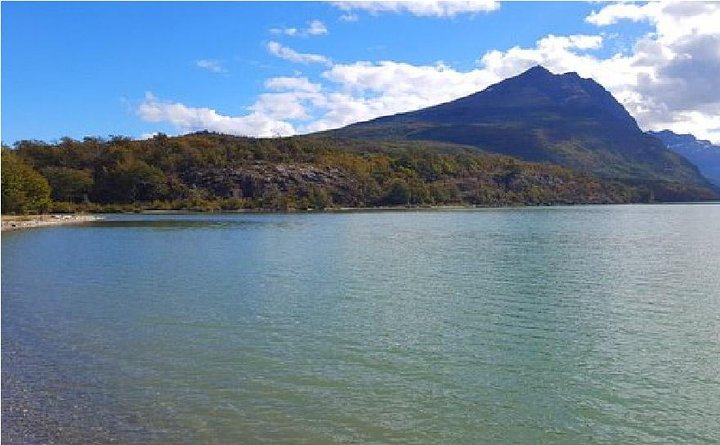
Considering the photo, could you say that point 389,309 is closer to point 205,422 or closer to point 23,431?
point 205,422

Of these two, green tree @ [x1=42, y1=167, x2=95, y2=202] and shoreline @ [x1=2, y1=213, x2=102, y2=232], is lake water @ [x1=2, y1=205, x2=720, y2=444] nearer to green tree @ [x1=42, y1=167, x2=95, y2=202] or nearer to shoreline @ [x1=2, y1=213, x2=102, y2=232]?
shoreline @ [x1=2, y1=213, x2=102, y2=232]

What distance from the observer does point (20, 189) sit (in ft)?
354

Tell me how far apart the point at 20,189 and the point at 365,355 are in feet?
351

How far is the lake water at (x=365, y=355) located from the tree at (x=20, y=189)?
72.4 meters

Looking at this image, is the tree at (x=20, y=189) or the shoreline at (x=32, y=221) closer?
the shoreline at (x=32, y=221)

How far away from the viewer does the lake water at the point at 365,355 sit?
13234 mm

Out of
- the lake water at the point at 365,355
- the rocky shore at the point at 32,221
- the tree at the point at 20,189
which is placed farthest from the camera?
the tree at the point at 20,189

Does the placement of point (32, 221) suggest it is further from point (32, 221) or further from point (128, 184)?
point (128, 184)

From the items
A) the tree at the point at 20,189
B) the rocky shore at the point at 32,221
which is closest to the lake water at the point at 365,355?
the rocky shore at the point at 32,221

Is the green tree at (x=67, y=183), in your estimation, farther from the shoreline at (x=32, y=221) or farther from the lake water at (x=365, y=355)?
the lake water at (x=365, y=355)

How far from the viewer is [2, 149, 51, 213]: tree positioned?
10219 cm

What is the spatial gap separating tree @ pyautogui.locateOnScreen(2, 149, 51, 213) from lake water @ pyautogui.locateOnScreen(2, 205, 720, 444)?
72390 millimetres

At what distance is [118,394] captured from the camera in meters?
15.0

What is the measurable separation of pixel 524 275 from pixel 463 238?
2928cm
